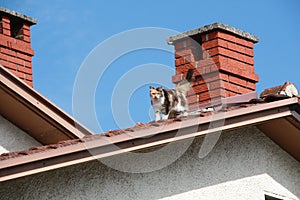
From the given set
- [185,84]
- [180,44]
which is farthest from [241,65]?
[185,84]

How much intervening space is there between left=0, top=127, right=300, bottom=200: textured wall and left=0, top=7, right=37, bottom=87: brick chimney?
15.6ft

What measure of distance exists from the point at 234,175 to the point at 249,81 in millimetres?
4426

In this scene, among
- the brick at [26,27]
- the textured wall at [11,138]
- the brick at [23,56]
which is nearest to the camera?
the textured wall at [11,138]

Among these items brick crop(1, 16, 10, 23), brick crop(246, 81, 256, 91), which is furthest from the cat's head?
brick crop(1, 16, 10, 23)

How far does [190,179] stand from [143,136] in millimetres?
751

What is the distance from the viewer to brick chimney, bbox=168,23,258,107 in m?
13.7

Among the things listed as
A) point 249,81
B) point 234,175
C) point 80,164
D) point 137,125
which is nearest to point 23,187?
point 80,164

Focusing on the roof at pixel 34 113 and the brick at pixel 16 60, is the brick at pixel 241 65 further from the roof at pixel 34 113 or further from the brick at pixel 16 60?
the brick at pixel 16 60

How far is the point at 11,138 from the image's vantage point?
12531mm

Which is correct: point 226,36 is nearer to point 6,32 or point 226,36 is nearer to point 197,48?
point 197,48

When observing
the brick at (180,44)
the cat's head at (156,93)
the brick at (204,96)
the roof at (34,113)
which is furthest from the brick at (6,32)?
the brick at (204,96)

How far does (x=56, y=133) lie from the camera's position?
42.3ft

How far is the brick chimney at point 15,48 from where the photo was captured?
47.1 feet

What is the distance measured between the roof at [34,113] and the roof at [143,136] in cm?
253
